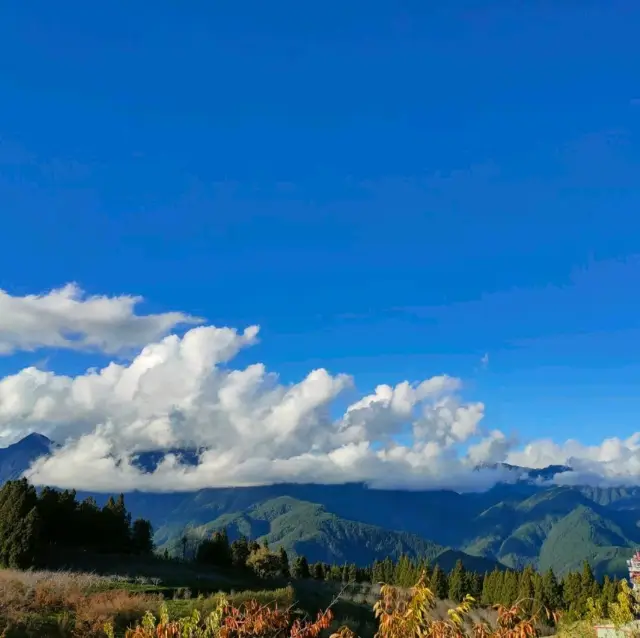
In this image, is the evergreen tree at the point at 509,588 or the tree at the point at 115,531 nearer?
the tree at the point at 115,531

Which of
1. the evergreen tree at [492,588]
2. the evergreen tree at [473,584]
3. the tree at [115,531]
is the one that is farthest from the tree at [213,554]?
the evergreen tree at [473,584]

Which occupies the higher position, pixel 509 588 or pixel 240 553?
pixel 240 553

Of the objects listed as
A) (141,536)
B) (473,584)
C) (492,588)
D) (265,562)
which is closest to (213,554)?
(141,536)

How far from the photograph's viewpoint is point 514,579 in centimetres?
10075

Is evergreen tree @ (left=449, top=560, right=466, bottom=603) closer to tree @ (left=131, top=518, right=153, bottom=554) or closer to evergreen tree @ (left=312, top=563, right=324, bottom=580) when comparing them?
evergreen tree @ (left=312, top=563, right=324, bottom=580)

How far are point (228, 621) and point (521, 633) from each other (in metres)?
4.33

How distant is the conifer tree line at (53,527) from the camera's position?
48.8 metres

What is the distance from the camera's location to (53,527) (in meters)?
62.5

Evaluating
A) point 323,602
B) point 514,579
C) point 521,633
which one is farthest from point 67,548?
point 514,579

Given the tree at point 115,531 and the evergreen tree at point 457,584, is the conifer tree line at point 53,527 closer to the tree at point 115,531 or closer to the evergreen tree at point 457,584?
the tree at point 115,531

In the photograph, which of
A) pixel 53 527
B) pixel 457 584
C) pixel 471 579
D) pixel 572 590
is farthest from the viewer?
pixel 471 579

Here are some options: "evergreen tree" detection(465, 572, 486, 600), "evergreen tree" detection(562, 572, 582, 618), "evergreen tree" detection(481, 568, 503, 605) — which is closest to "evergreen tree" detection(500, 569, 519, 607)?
"evergreen tree" detection(481, 568, 503, 605)

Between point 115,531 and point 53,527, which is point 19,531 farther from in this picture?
point 115,531

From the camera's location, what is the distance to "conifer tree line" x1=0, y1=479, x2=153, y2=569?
48.8m
